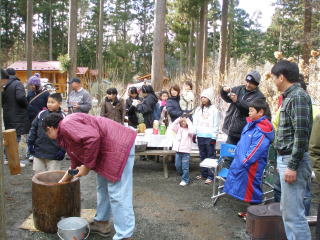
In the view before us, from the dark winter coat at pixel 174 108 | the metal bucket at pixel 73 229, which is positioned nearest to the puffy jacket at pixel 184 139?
the dark winter coat at pixel 174 108

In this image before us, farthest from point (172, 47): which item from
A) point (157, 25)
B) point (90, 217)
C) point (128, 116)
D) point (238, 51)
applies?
point (90, 217)

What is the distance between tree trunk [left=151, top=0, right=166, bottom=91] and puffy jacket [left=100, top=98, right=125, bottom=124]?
356 centimetres

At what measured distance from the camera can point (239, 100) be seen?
475 cm

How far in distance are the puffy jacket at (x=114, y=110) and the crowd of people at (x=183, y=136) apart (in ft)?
0.06

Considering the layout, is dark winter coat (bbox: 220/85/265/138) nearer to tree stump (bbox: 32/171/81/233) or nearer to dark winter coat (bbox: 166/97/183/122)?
dark winter coat (bbox: 166/97/183/122)

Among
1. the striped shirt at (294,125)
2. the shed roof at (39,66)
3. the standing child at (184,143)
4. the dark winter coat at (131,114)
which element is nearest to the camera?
the striped shirt at (294,125)

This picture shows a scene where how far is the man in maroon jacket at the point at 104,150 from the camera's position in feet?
9.53

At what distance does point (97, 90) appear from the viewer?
1284 cm

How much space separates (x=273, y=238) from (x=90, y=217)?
2.18 meters

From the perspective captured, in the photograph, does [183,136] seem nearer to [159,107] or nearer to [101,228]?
[159,107]

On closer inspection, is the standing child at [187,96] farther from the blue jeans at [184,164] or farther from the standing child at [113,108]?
the standing child at [113,108]

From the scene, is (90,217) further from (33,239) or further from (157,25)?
(157,25)

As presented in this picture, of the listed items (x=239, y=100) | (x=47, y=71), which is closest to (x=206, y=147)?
(x=239, y=100)

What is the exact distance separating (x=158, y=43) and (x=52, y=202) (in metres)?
6.85
